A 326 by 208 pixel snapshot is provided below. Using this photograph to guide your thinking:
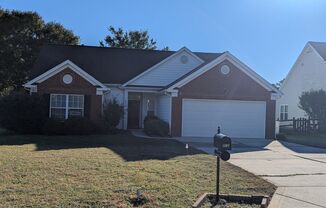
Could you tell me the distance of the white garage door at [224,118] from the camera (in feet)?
89.2

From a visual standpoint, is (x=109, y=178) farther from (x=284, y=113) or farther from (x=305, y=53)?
(x=284, y=113)

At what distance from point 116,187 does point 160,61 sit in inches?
916

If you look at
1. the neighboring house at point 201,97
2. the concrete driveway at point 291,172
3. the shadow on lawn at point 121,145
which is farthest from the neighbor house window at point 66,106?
the concrete driveway at point 291,172

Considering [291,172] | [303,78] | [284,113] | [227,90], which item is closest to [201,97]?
[227,90]

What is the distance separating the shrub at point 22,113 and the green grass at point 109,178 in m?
8.41

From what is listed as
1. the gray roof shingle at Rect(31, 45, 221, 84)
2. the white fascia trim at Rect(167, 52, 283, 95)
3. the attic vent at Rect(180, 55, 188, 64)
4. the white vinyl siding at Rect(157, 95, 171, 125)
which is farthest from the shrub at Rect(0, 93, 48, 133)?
the attic vent at Rect(180, 55, 188, 64)

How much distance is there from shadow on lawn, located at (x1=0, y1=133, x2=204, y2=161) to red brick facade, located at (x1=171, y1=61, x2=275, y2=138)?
5.70m

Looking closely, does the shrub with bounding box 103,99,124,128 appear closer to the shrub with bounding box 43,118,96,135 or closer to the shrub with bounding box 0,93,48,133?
the shrub with bounding box 43,118,96,135

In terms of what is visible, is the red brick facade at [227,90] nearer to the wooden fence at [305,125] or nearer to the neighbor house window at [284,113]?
the wooden fence at [305,125]

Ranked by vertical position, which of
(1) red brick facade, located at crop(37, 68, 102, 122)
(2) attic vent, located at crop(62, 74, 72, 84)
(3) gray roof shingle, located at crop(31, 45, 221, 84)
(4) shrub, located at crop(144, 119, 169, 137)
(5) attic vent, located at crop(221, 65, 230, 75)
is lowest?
(4) shrub, located at crop(144, 119, 169, 137)

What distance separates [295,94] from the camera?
42.5 meters

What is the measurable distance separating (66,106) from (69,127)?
2.73 meters

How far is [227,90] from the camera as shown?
27.6 meters

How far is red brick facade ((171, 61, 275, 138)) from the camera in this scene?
27.1m
